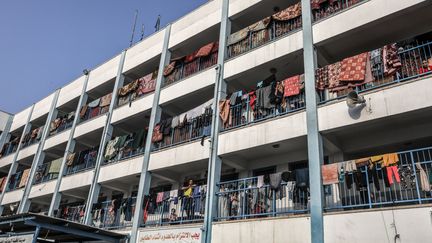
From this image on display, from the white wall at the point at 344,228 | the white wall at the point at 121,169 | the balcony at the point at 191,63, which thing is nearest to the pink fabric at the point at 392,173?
the white wall at the point at 344,228

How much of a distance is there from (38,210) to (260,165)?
1927 centimetres

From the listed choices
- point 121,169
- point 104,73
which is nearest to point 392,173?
point 121,169

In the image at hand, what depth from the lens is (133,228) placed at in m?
15.6

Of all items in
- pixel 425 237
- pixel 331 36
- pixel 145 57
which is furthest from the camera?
pixel 145 57

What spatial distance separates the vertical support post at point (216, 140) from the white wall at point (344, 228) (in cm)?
63

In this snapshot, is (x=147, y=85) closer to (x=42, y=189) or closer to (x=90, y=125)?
(x=90, y=125)

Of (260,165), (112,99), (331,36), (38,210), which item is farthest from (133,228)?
(38,210)

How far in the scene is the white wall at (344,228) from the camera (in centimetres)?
888

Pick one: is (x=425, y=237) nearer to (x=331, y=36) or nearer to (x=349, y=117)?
(x=349, y=117)

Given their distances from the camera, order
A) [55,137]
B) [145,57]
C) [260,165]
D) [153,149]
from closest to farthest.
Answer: [260,165] < [153,149] < [145,57] < [55,137]

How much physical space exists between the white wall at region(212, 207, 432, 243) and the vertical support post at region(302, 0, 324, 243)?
258mm

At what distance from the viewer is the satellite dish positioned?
36.1ft

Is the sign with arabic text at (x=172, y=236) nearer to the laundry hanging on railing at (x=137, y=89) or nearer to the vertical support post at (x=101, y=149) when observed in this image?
the vertical support post at (x=101, y=149)

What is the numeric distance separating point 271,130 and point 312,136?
1.74m
